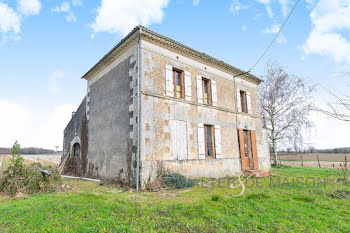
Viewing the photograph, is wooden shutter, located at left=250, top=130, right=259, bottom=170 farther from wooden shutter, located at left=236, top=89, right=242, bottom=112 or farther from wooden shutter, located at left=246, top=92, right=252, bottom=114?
wooden shutter, located at left=236, top=89, right=242, bottom=112

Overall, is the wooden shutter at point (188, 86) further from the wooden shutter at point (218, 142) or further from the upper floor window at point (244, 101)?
the upper floor window at point (244, 101)

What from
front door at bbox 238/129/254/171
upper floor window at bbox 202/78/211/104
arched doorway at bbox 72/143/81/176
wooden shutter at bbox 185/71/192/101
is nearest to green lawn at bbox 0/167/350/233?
wooden shutter at bbox 185/71/192/101

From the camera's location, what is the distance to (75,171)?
11.7 metres

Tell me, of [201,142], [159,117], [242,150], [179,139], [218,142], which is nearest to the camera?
[159,117]

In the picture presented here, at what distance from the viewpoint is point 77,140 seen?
12.1 metres

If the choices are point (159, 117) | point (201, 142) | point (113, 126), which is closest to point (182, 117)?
point (159, 117)

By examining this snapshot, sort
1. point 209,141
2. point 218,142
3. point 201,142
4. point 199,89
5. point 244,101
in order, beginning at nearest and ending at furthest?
point 201,142
point 199,89
point 209,141
point 218,142
point 244,101

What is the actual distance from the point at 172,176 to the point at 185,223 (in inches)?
152

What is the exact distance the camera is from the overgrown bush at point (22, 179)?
5.78m

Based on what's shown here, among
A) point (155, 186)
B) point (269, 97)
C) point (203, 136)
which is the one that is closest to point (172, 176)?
point (155, 186)

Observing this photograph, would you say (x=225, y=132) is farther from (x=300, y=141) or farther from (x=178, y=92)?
(x=300, y=141)

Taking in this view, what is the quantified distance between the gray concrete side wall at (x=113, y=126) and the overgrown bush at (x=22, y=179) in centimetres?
235

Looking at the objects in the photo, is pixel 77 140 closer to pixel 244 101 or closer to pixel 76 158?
pixel 76 158

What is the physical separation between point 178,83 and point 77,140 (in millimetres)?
7027
